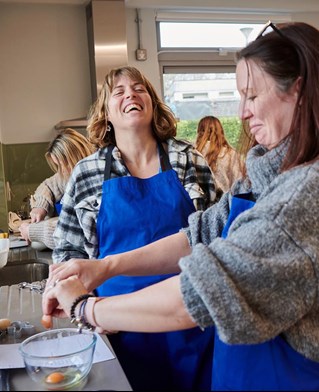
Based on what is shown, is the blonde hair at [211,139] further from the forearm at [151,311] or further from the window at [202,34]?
the forearm at [151,311]

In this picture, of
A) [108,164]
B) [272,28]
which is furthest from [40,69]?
[272,28]

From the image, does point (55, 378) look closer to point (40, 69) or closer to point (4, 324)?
point (4, 324)

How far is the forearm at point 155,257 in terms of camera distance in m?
1.04

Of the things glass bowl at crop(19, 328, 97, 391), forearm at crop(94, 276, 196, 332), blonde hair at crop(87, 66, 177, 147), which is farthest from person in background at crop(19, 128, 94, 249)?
forearm at crop(94, 276, 196, 332)

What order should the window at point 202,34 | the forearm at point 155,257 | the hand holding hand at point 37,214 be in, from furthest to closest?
1. the window at point 202,34
2. the hand holding hand at point 37,214
3. the forearm at point 155,257

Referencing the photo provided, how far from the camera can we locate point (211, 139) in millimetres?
3516

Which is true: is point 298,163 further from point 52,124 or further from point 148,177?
point 52,124

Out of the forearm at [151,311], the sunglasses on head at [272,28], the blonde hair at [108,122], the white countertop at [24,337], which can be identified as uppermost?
the sunglasses on head at [272,28]

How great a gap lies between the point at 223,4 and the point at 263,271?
377 cm

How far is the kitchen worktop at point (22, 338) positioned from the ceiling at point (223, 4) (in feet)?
9.36

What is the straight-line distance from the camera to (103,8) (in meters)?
3.51

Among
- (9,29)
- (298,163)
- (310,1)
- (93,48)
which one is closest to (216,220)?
(298,163)

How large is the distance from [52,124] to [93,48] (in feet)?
2.24

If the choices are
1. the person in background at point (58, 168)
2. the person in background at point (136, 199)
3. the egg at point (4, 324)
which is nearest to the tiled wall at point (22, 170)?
the person in background at point (58, 168)
